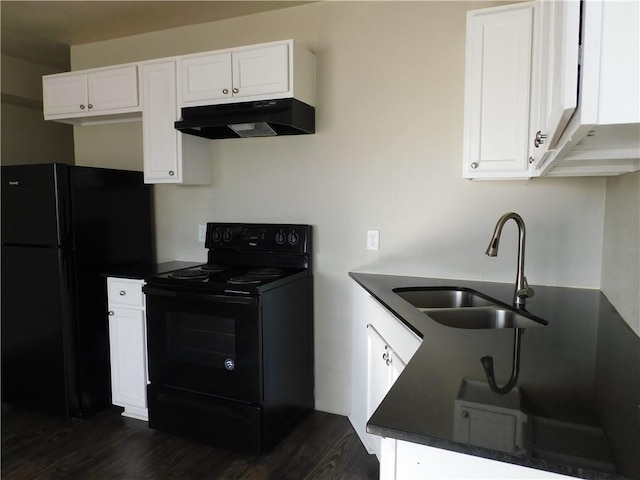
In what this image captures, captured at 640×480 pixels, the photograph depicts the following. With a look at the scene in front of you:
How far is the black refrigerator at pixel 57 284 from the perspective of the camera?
2.50 m

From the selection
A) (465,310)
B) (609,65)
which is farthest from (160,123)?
(609,65)

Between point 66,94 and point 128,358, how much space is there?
5.66 feet

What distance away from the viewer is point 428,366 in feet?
3.48

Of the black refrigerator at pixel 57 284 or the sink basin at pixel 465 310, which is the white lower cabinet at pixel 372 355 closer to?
the sink basin at pixel 465 310

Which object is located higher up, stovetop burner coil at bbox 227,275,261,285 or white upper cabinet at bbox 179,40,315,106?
white upper cabinet at bbox 179,40,315,106

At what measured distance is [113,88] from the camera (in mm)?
2717

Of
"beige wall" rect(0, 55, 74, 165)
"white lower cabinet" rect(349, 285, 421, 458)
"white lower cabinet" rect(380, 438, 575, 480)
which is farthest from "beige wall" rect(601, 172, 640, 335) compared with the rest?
"beige wall" rect(0, 55, 74, 165)

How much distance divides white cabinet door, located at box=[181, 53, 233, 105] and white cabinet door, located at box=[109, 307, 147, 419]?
4.20ft

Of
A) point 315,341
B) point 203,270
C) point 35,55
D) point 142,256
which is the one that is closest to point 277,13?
point 203,270

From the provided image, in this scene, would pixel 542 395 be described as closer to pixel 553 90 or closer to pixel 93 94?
pixel 553 90

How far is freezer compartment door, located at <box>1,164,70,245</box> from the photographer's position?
8.07ft

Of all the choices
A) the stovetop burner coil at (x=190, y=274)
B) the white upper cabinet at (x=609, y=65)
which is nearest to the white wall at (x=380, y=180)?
the stovetop burner coil at (x=190, y=274)

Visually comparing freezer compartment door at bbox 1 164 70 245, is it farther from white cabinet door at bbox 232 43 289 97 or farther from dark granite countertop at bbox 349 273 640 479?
dark granite countertop at bbox 349 273 640 479

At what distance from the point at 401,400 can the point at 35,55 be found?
4.08 m
